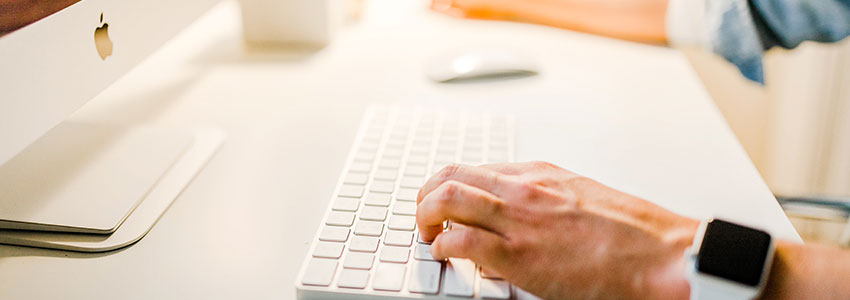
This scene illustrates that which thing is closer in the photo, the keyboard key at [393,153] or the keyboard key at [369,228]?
the keyboard key at [369,228]

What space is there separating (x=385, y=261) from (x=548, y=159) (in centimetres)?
26

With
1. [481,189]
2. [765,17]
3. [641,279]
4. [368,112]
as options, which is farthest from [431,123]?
[765,17]

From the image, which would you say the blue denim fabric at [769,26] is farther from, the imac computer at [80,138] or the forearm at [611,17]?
the imac computer at [80,138]

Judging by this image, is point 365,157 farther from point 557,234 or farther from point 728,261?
point 728,261

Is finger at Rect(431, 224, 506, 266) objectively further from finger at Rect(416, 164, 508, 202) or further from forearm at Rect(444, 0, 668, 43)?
forearm at Rect(444, 0, 668, 43)

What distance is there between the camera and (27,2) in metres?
0.45

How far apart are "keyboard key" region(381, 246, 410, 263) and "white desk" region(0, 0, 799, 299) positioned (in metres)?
0.07

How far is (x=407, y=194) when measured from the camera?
56cm

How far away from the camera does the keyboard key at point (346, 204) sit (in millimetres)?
534

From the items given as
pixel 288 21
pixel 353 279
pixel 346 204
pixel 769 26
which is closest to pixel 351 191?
pixel 346 204

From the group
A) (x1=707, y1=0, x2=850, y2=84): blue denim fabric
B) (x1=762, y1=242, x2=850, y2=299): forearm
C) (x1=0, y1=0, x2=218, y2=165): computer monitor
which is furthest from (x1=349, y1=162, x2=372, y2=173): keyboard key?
(x1=707, y1=0, x2=850, y2=84): blue denim fabric

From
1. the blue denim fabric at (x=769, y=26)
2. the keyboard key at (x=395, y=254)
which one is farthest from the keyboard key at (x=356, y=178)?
the blue denim fabric at (x=769, y=26)

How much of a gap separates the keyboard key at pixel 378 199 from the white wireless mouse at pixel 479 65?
33 cm

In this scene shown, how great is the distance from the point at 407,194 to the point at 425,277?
0.12 meters
